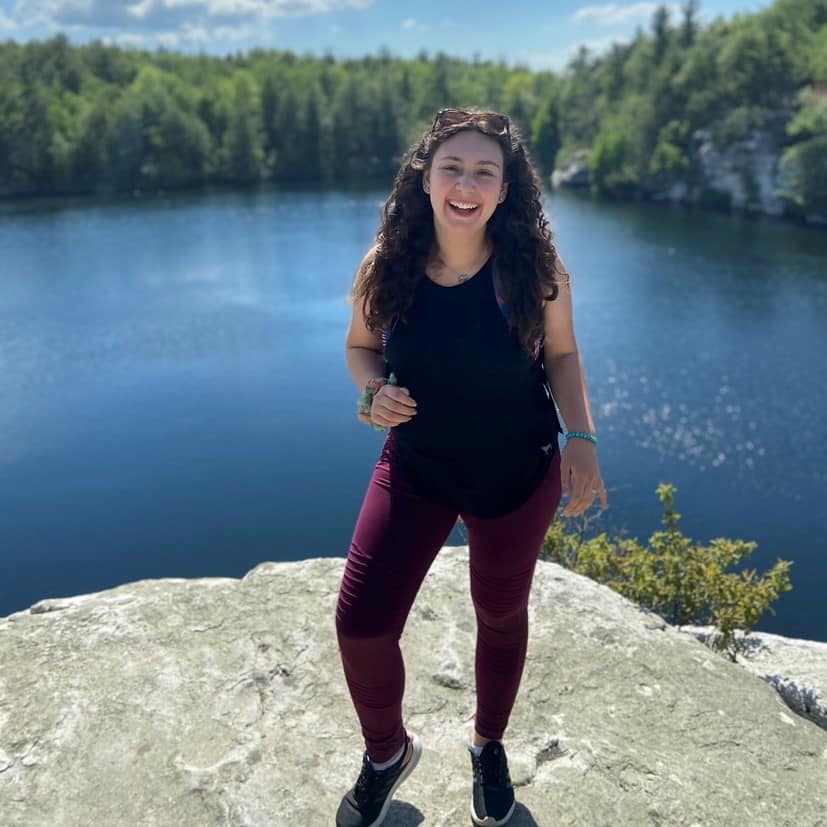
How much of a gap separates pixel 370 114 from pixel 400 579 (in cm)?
7225

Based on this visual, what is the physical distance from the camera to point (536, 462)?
8.01 ft

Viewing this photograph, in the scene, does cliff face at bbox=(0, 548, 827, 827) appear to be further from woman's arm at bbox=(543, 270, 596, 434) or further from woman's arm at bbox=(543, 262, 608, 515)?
woman's arm at bbox=(543, 270, 596, 434)

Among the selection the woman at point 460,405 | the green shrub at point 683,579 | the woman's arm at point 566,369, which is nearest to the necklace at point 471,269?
the woman at point 460,405

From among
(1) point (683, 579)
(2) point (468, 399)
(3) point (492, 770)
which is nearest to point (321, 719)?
(3) point (492, 770)

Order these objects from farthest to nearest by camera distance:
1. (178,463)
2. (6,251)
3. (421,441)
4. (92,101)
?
(92,101), (6,251), (178,463), (421,441)

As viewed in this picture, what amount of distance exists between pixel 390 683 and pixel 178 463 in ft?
42.3

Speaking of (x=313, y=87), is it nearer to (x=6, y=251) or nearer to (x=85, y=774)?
(x=6, y=251)

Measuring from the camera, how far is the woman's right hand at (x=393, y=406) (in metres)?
2.36

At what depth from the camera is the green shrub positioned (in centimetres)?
588

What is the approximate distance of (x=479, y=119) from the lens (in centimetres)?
241

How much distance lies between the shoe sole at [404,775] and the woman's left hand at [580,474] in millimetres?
964

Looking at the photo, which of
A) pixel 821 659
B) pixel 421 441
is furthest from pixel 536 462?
pixel 821 659

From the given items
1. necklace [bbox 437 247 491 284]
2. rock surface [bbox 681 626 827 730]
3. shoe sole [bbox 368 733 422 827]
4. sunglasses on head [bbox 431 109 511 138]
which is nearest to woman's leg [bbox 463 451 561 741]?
shoe sole [bbox 368 733 422 827]

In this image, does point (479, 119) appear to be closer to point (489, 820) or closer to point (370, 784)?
point (370, 784)
